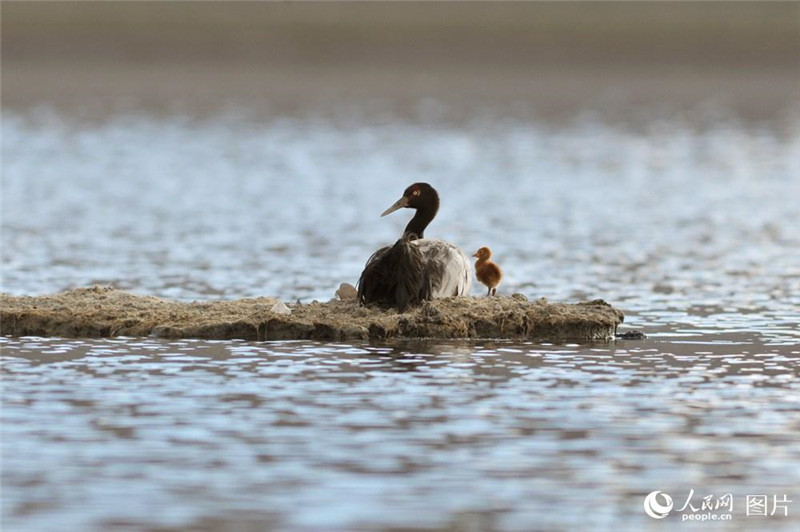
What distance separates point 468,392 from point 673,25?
65702mm

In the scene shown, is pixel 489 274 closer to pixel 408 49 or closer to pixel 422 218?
pixel 422 218

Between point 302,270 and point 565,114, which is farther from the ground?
point 565,114

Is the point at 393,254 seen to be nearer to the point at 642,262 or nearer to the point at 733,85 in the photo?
the point at 642,262

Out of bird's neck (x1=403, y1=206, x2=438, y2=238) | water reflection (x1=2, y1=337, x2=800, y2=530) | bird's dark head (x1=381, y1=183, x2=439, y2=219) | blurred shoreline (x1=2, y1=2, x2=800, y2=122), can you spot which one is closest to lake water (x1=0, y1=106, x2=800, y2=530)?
water reflection (x1=2, y1=337, x2=800, y2=530)

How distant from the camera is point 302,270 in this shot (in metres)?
20.2

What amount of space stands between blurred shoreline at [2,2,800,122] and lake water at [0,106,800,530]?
4189 centimetres

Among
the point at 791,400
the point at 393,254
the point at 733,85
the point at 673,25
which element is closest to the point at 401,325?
the point at 393,254

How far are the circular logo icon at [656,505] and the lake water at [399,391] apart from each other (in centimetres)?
7

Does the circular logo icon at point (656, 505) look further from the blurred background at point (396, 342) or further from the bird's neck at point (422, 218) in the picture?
the bird's neck at point (422, 218)

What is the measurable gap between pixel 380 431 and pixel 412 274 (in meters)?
4.08

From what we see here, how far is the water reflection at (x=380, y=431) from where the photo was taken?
920 cm

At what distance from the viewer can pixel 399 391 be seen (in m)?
12.0

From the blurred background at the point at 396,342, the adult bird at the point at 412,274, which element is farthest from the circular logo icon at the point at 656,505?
the adult bird at the point at 412,274

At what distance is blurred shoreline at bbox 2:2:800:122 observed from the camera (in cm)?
6956
